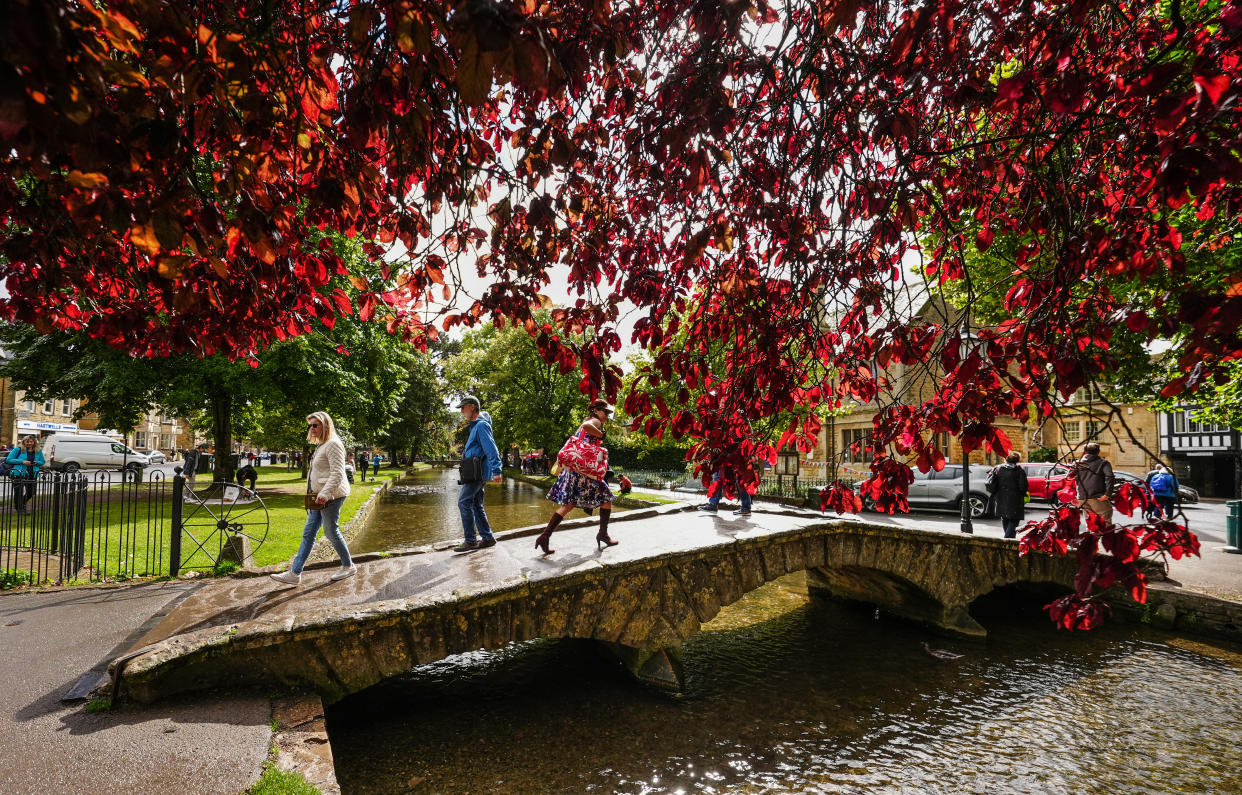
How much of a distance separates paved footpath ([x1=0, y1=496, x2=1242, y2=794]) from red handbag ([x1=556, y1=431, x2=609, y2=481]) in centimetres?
99

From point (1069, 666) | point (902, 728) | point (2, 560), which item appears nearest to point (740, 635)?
point (902, 728)

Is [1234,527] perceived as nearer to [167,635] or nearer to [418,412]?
[167,635]

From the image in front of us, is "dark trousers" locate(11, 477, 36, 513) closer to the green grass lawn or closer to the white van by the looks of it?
the green grass lawn

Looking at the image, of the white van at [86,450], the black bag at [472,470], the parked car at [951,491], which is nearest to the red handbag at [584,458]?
the black bag at [472,470]

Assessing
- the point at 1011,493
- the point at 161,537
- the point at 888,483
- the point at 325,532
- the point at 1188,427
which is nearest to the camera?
Answer: the point at 888,483

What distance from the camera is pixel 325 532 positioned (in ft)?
19.9

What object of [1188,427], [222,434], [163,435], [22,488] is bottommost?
[22,488]

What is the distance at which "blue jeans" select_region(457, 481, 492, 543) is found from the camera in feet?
24.8

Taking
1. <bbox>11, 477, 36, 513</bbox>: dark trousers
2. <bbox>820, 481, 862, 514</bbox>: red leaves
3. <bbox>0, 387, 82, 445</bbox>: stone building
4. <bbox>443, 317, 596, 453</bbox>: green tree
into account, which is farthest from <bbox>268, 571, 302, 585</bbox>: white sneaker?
<bbox>0, 387, 82, 445</bbox>: stone building

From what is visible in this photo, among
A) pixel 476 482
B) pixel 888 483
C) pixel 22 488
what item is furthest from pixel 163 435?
pixel 888 483

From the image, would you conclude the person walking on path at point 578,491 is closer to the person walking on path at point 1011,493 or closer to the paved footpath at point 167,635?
the paved footpath at point 167,635

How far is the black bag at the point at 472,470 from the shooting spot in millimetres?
7547

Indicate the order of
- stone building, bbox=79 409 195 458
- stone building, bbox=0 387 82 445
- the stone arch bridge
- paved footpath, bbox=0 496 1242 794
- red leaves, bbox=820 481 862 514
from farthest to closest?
stone building, bbox=79 409 195 458, stone building, bbox=0 387 82 445, the stone arch bridge, red leaves, bbox=820 481 862 514, paved footpath, bbox=0 496 1242 794

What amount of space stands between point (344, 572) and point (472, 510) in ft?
5.71
